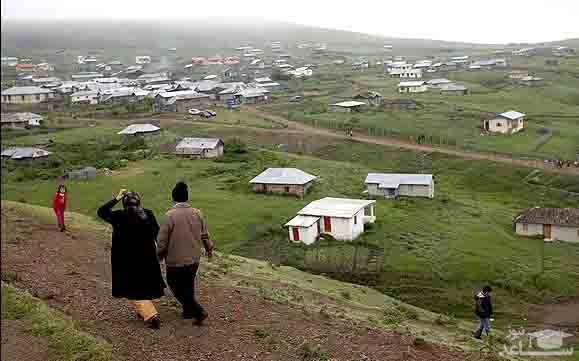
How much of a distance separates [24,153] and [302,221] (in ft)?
79.0

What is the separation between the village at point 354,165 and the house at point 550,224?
0.21ft

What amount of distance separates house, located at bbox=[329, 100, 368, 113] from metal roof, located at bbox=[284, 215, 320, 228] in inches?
1399

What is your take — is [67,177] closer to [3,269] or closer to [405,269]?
[405,269]

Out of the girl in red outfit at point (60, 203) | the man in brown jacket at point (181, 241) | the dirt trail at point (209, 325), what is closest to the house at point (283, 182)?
the girl in red outfit at point (60, 203)

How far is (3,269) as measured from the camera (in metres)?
10.6

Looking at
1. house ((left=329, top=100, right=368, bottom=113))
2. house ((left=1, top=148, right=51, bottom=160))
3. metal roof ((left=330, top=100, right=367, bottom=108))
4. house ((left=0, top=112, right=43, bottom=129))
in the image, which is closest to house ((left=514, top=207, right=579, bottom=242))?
house ((left=0, top=112, right=43, bottom=129))

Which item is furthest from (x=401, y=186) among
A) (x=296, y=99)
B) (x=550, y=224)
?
(x=296, y=99)

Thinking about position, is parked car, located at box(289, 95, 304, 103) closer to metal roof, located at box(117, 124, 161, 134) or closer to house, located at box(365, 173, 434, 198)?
metal roof, located at box(117, 124, 161, 134)

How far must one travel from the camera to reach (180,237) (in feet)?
26.6

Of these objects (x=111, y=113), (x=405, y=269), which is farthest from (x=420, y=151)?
(x=111, y=113)

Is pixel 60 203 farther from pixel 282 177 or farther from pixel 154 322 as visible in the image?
pixel 282 177

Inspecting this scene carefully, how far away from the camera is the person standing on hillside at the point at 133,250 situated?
26.0 feet

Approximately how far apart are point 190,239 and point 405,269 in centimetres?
1799

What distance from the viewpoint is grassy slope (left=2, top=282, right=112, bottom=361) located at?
7418 millimetres
